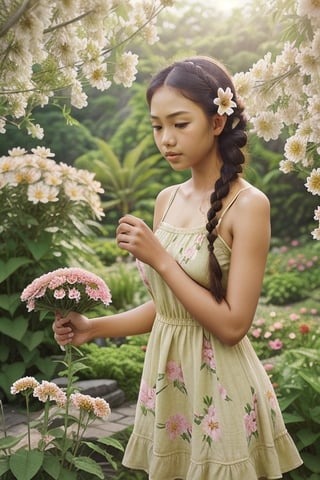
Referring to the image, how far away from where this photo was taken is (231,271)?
190 centimetres

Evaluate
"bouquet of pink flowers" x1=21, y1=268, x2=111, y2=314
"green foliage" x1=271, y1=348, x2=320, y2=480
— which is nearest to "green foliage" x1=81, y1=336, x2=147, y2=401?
"green foliage" x1=271, y1=348, x2=320, y2=480

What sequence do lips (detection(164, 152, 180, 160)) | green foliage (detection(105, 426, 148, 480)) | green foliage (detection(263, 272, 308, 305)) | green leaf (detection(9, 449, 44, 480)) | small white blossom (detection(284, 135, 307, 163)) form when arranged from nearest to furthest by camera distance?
lips (detection(164, 152, 180, 160))
small white blossom (detection(284, 135, 307, 163))
green leaf (detection(9, 449, 44, 480))
green foliage (detection(105, 426, 148, 480))
green foliage (detection(263, 272, 308, 305))

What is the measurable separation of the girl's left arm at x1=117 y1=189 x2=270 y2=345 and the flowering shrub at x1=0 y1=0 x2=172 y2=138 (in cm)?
45

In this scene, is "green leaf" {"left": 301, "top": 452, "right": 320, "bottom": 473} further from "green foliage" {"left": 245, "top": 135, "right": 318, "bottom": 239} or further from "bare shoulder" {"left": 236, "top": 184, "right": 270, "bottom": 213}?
"green foliage" {"left": 245, "top": 135, "right": 318, "bottom": 239}

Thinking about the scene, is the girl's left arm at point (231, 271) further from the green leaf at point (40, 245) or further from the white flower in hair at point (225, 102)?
the green leaf at point (40, 245)

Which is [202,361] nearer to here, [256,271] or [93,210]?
[256,271]

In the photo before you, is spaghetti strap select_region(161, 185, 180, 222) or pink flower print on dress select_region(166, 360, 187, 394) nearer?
pink flower print on dress select_region(166, 360, 187, 394)

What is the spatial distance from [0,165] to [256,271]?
2904 millimetres

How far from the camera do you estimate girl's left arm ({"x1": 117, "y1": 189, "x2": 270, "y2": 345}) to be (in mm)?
1886

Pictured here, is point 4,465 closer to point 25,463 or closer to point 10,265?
point 25,463

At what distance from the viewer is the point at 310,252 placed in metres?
9.01

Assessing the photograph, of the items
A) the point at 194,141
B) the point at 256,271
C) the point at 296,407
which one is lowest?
the point at 296,407

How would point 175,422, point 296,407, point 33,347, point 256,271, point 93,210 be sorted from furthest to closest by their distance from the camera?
point 93,210
point 33,347
point 296,407
point 175,422
point 256,271

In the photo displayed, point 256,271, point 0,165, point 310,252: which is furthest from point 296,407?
point 310,252
